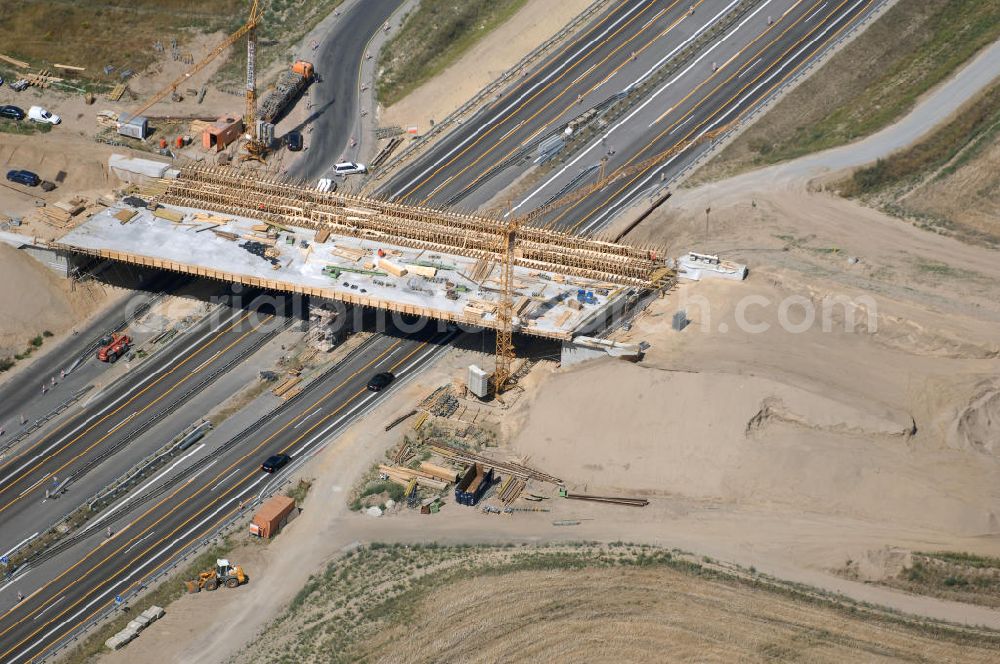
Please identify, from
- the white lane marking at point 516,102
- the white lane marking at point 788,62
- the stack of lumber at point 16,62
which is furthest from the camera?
the stack of lumber at point 16,62

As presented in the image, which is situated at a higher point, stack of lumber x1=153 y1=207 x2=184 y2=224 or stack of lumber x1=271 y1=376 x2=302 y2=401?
stack of lumber x1=153 y1=207 x2=184 y2=224

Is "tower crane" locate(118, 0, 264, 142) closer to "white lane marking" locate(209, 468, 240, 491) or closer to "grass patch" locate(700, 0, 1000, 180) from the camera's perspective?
"white lane marking" locate(209, 468, 240, 491)

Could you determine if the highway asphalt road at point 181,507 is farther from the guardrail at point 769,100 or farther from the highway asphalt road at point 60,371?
the guardrail at point 769,100

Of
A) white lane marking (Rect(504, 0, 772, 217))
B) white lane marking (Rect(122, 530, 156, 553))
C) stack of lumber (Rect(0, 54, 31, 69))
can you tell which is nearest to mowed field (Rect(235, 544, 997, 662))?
white lane marking (Rect(122, 530, 156, 553))

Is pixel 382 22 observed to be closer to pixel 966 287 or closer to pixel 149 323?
pixel 149 323

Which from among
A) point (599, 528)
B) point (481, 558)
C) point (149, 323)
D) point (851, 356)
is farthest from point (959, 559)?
point (149, 323)

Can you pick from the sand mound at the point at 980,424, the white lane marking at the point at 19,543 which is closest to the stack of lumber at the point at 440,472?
the white lane marking at the point at 19,543

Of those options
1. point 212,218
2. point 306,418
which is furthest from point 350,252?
point 306,418
